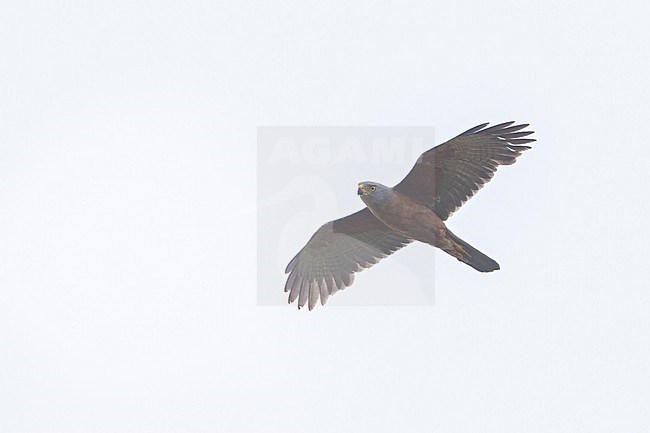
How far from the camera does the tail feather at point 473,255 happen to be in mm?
15078

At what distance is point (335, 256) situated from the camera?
665 inches

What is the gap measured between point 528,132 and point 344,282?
171 inches

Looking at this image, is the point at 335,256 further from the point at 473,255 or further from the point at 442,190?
the point at 473,255

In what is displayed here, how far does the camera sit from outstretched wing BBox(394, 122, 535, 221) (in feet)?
48.6

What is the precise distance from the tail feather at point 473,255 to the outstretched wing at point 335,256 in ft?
4.86

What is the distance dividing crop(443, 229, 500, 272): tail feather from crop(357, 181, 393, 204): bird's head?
3.90 ft

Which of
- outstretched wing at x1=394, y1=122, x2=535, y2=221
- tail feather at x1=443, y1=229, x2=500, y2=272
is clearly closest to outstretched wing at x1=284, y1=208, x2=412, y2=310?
outstretched wing at x1=394, y1=122, x2=535, y2=221

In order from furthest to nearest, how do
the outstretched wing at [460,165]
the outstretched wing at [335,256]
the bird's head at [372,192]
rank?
the outstretched wing at [335,256], the bird's head at [372,192], the outstretched wing at [460,165]

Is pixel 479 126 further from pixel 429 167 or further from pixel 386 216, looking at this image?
pixel 386 216

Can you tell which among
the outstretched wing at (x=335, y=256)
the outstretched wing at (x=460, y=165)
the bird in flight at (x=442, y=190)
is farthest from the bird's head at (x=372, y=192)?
the outstretched wing at (x=335, y=256)

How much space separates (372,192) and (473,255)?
191 centimetres

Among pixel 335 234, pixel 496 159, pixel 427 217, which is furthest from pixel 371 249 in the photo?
pixel 496 159

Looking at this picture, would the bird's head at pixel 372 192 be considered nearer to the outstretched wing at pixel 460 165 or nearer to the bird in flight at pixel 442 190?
the bird in flight at pixel 442 190

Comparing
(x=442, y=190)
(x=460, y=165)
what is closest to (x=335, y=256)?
(x=442, y=190)
